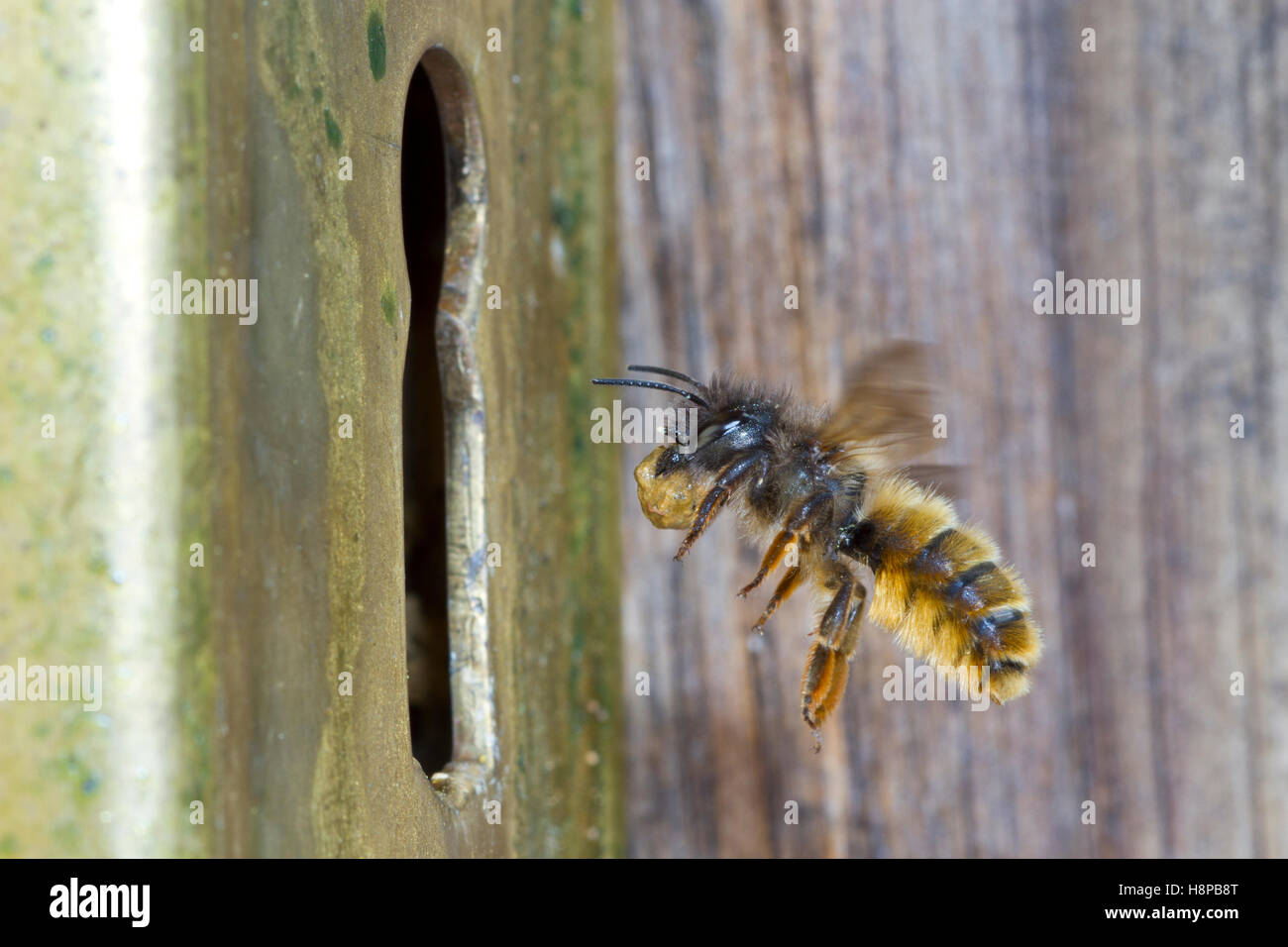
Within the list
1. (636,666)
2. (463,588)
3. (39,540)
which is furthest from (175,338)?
(636,666)

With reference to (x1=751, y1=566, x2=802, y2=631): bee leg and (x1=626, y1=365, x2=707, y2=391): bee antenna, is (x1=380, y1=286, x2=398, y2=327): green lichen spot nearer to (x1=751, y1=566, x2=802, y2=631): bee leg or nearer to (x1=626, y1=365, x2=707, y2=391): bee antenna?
(x1=626, y1=365, x2=707, y2=391): bee antenna

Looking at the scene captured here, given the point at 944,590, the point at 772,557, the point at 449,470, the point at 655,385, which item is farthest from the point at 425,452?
the point at 944,590

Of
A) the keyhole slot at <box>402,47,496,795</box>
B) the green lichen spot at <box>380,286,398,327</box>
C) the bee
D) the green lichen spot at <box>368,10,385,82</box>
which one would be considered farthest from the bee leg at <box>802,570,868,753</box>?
the green lichen spot at <box>368,10,385,82</box>

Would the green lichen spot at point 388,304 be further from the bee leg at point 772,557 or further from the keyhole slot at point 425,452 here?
the bee leg at point 772,557

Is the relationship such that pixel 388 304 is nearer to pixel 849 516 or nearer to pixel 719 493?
pixel 719 493

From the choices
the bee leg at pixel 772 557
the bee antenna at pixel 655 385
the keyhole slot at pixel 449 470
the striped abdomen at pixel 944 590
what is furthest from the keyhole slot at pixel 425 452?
the striped abdomen at pixel 944 590

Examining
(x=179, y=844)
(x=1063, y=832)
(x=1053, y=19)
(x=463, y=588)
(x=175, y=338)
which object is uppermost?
(x=1053, y=19)

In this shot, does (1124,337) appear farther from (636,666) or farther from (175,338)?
(175,338)

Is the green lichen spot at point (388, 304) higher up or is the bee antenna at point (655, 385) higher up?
the green lichen spot at point (388, 304)
